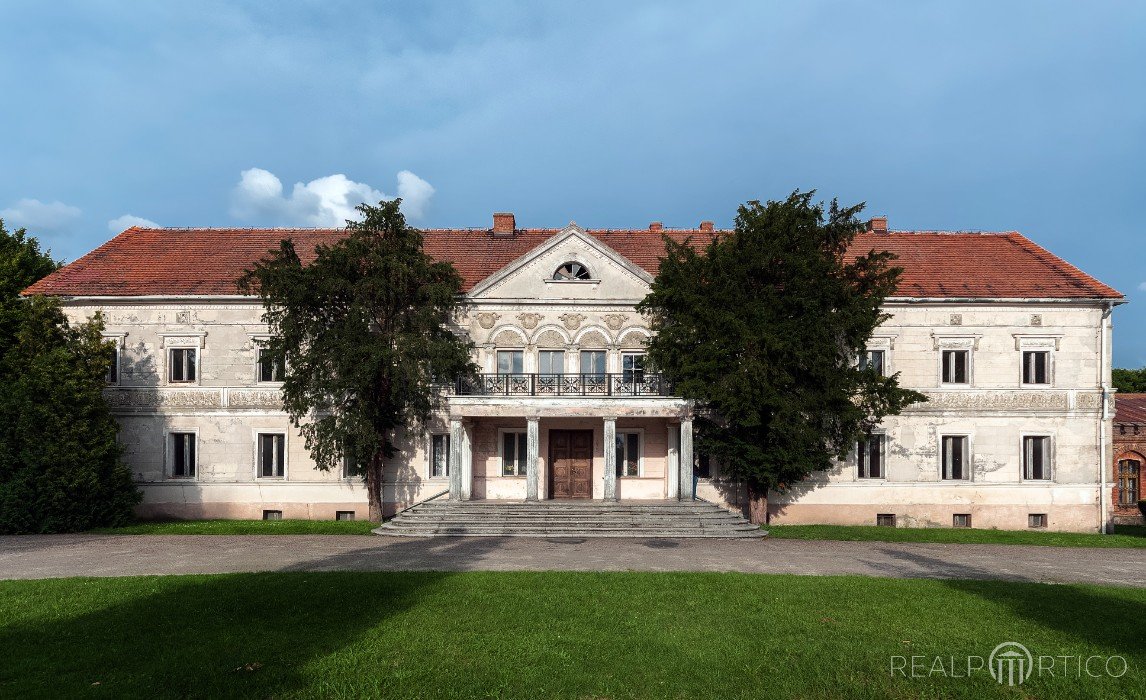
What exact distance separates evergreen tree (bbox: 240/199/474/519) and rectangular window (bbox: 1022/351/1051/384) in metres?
18.7

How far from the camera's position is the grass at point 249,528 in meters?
21.5

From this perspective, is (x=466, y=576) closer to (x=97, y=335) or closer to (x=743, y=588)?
(x=743, y=588)

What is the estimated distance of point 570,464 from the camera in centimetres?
2553

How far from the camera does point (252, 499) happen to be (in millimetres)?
25297

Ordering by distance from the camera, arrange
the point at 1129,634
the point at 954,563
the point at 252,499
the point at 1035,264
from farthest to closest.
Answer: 1. the point at 1035,264
2. the point at 252,499
3. the point at 954,563
4. the point at 1129,634

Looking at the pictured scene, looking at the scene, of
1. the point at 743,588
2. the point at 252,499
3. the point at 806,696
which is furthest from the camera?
the point at 252,499

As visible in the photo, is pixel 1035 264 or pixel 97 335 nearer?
pixel 97 335

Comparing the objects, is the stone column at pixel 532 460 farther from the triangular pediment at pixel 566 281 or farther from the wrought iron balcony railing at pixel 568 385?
the triangular pediment at pixel 566 281

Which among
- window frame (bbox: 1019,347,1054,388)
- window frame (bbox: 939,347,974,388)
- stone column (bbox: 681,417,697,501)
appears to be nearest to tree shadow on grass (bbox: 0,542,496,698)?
stone column (bbox: 681,417,697,501)

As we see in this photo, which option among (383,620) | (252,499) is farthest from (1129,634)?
(252,499)

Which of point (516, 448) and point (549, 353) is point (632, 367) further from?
point (516, 448)

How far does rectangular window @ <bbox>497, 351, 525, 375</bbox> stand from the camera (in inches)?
998

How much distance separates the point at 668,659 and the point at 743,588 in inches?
179

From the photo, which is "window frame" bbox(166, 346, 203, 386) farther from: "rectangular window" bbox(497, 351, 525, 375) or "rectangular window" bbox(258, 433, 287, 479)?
"rectangular window" bbox(497, 351, 525, 375)
